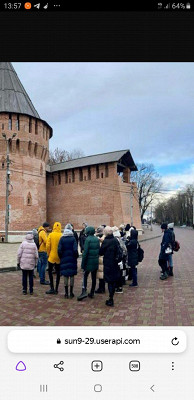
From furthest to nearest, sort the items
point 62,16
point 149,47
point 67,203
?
point 67,203 < point 149,47 < point 62,16

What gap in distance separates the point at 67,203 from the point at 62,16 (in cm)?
3267

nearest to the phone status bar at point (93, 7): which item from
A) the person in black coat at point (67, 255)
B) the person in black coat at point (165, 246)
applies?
the person in black coat at point (67, 255)

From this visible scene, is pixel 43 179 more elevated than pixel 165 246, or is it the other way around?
pixel 43 179

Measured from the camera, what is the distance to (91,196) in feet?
104

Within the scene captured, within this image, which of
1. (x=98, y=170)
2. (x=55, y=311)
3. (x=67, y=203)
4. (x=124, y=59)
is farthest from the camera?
(x=67, y=203)

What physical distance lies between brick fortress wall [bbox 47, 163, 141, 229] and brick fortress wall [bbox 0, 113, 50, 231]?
15.4 ft

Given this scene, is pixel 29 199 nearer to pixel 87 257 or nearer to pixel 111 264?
pixel 87 257

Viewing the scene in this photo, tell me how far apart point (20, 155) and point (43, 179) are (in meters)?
4.37

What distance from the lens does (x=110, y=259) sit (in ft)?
17.0

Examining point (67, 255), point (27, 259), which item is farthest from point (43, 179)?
A: point (67, 255)
